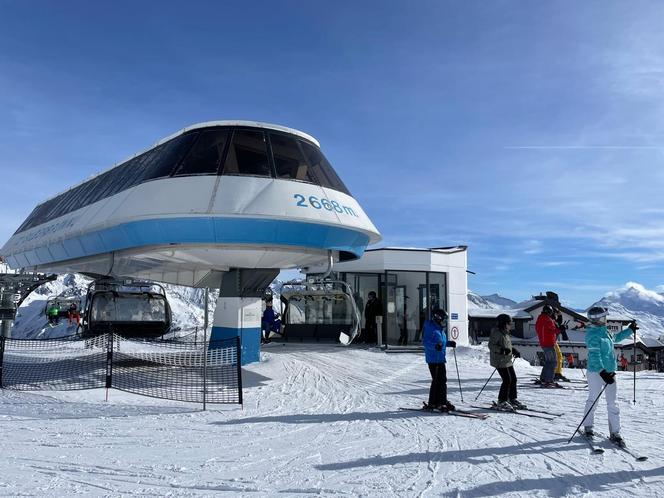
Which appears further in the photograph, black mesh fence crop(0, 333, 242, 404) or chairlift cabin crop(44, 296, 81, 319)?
chairlift cabin crop(44, 296, 81, 319)

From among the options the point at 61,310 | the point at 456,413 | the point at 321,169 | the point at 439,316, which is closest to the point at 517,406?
the point at 456,413

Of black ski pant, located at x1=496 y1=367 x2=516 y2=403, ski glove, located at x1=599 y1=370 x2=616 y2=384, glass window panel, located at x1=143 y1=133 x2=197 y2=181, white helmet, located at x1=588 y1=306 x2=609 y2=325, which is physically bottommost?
black ski pant, located at x1=496 y1=367 x2=516 y2=403

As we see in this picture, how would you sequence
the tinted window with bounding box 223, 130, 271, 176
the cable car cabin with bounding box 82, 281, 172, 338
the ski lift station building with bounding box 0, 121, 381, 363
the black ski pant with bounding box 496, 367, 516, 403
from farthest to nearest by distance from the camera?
the cable car cabin with bounding box 82, 281, 172, 338 < the tinted window with bounding box 223, 130, 271, 176 < the ski lift station building with bounding box 0, 121, 381, 363 < the black ski pant with bounding box 496, 367, 516, 403

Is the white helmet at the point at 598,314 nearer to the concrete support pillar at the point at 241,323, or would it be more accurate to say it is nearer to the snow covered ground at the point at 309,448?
the snow covered ground at the point at 309,448

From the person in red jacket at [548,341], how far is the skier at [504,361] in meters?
3.05

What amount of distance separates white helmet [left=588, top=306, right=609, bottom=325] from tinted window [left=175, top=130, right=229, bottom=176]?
782 cm

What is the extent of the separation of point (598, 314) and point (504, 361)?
2543 mm

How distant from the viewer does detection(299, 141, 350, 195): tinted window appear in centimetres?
1253

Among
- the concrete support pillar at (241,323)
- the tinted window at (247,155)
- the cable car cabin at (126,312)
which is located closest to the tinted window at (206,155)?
the tinted window at (247,155)

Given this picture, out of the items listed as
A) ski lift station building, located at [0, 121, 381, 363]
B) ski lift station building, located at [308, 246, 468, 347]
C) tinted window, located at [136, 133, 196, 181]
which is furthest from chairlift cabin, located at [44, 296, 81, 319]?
tinted window, located at [136, 133, 196, 181]

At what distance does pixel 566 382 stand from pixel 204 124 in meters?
10.7

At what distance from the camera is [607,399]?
667cm

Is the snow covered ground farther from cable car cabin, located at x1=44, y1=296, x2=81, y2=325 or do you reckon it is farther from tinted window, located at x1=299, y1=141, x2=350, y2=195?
cable car cabin, located at x1=44, y1=296, x2=81, y2=325

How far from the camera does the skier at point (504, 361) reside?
29.9 feet
